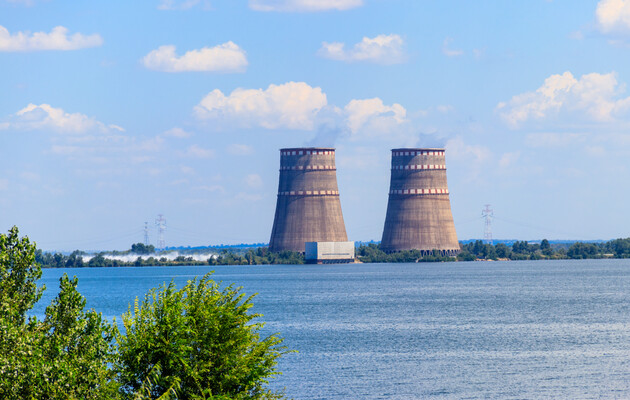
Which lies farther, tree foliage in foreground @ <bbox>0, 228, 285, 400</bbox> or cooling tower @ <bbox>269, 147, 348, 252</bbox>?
cooling tower @ <bbox>269, 147, 348, 252</bbox>

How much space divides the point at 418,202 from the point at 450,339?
4900 cm

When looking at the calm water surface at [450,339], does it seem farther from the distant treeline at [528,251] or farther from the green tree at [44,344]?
the distant treeline at [528,251]

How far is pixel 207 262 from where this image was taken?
125 meters

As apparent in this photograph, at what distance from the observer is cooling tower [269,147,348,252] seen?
83938 mm

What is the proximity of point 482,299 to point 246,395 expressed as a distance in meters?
43.3

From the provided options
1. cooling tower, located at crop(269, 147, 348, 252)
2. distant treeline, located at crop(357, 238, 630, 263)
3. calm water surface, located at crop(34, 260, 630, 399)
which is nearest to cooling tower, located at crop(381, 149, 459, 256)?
cooling tower, located at crop(269, 147, 348, 252)

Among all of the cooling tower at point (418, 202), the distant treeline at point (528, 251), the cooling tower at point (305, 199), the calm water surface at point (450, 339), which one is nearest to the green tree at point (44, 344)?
the calm water surface at point (450, 339)

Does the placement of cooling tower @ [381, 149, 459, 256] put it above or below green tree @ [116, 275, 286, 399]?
above

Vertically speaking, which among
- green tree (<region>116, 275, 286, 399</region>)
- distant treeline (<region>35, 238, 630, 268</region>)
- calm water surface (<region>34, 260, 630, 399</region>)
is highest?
distant treeline (<region>35, 238, 630, 268</region>)

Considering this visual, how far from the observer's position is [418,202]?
275 ft

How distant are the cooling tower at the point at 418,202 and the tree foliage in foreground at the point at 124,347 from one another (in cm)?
7120

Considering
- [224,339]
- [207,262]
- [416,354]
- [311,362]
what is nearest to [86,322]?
[224,339]

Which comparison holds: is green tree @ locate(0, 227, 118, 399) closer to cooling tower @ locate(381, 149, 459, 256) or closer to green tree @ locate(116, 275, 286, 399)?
green tree @ locate(116, 275, 286, 399)

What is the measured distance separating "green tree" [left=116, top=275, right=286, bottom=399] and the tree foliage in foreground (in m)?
0.01
